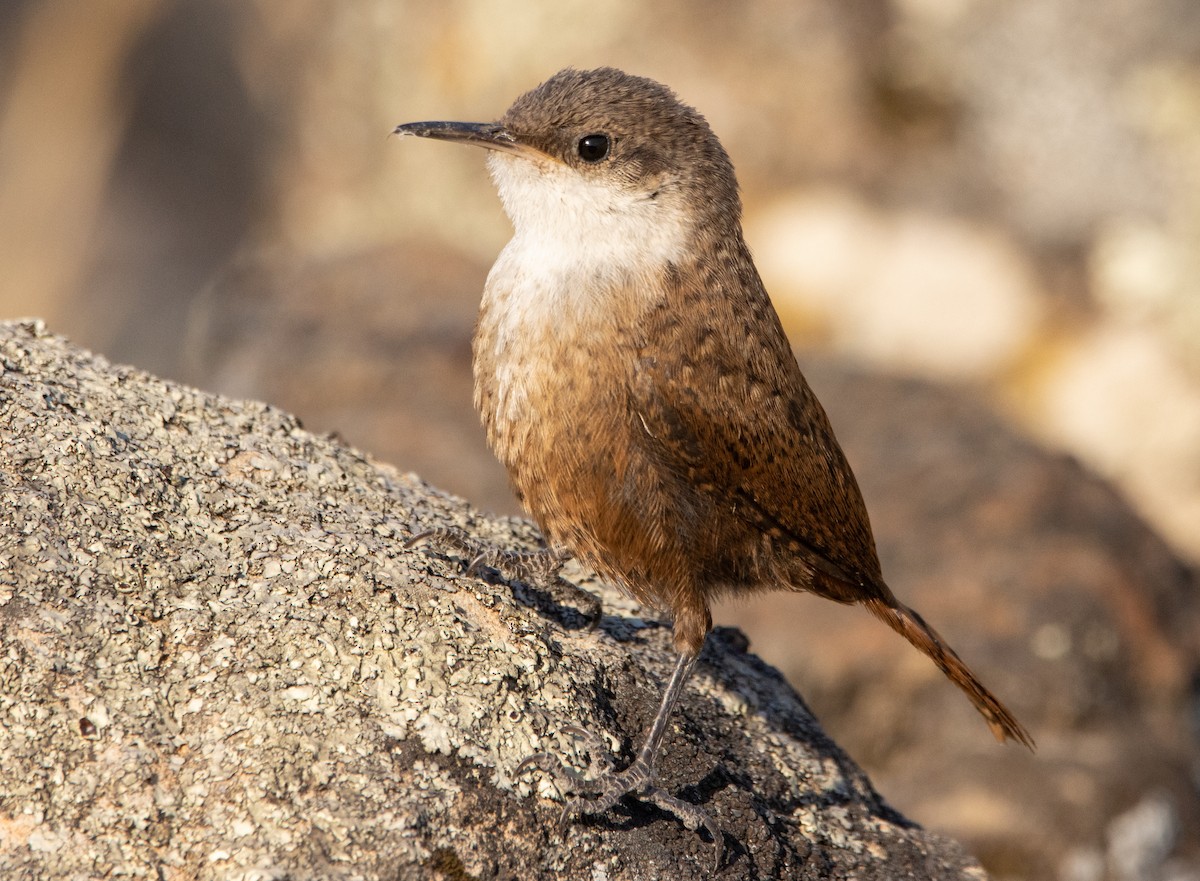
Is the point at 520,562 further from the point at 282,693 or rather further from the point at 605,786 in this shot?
A: the point at 282,693

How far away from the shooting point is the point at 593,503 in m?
3.59

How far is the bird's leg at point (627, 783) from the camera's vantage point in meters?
3.12

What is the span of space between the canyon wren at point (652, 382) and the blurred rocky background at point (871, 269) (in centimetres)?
240

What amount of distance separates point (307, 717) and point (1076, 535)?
5021 mm

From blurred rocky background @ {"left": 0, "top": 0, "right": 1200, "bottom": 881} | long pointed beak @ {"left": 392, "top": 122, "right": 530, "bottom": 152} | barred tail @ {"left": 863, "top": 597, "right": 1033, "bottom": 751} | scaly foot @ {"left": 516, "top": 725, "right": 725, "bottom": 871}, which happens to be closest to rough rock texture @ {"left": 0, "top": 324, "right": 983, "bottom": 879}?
scaly foot @ {"left": 516, "top": 725, "right": 725, "bottom": 871}

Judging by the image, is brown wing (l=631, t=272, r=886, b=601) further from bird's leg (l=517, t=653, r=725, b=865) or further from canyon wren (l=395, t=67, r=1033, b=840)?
bird's leg (l=517, t=653, r=725, b=865)

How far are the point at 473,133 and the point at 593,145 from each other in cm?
34

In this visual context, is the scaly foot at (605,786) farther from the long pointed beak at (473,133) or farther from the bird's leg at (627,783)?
the long pointed beak at (473,133)

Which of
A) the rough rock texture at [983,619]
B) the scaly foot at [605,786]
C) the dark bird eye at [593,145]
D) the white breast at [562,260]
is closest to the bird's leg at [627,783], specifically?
the scaly foot at [605,786]

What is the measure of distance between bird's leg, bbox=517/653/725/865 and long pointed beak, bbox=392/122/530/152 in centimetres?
157

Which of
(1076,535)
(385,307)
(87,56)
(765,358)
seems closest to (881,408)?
(1076,535)

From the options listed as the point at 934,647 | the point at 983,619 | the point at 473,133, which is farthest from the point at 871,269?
the point at 473,133

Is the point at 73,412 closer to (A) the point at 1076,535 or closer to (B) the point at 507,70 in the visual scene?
(A) the point at 1076,535

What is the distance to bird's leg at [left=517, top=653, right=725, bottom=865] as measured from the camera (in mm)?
3119
